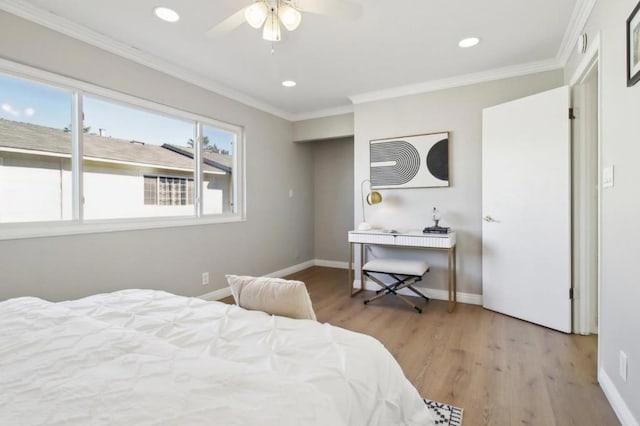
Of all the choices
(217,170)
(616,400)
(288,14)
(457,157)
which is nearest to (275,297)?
(288,14)

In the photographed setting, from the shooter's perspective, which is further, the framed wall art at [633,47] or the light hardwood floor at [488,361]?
the light hardwood floor at [488,361]

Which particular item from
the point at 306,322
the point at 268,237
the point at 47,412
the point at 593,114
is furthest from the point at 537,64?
the point at 47,412

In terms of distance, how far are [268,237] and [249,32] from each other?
2.69 m

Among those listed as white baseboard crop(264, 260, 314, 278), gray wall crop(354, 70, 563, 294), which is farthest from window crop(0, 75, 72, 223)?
gray wall crop(354, 70, 563, 294)

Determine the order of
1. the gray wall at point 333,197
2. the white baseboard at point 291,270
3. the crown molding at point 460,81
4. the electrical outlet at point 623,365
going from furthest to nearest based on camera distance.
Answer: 1. the gray wall at point 333,197
2. the white baseboard at point 291,270
3. the crown molding at point 460,81
4. the electrical outlet at point 623,365

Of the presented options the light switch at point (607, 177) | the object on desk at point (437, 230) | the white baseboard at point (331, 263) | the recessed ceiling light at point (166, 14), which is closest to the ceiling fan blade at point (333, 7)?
the recessed ceiling light at point (166, 14)

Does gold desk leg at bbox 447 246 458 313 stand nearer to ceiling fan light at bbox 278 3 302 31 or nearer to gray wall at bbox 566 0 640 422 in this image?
gray wall at bbox 566 0 640 422

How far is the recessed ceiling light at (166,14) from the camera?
2.22m

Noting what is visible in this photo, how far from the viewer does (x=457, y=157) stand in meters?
3.52

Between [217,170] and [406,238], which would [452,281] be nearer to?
[406,238]

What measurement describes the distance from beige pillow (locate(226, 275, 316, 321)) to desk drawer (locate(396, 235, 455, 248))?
2053 mm

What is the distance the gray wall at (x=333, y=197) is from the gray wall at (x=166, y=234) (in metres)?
0.31

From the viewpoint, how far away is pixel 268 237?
4.49 meters

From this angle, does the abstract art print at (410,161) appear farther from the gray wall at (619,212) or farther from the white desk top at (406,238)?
the gray wall at (619,212)
